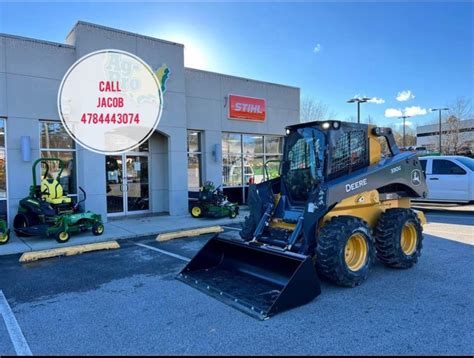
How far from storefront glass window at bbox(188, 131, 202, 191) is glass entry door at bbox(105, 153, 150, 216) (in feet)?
5.14

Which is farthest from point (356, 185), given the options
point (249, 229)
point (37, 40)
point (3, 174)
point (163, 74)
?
point (37, 40)

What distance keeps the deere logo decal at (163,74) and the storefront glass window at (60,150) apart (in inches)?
130

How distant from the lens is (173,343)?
362 cm

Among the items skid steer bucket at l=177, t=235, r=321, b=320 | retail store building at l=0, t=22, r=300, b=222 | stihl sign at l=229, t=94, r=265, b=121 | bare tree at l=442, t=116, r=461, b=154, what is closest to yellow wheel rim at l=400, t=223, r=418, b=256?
skid steer bucket at l=177, t=235, r=321, b=320

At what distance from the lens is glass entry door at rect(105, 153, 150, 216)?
39.3ft

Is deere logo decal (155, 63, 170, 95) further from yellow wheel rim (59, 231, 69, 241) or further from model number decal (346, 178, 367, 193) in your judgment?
model number decal (346, 178, 367, 193)

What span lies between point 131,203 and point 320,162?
27.7 ft

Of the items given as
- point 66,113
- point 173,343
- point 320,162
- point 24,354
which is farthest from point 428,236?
point 66,113

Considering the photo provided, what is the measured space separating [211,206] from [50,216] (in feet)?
15.3

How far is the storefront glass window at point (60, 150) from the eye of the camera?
10305mm

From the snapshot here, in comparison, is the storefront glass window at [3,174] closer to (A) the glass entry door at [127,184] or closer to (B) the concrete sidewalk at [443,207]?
(A) the glass entry door at [127,184]

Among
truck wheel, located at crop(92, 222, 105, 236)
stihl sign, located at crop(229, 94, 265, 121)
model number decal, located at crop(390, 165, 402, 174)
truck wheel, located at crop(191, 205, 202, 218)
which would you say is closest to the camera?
model number decal, located at crop(390, 165, 402, 174)

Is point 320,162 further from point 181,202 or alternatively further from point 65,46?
point 65,46

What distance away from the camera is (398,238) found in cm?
579
